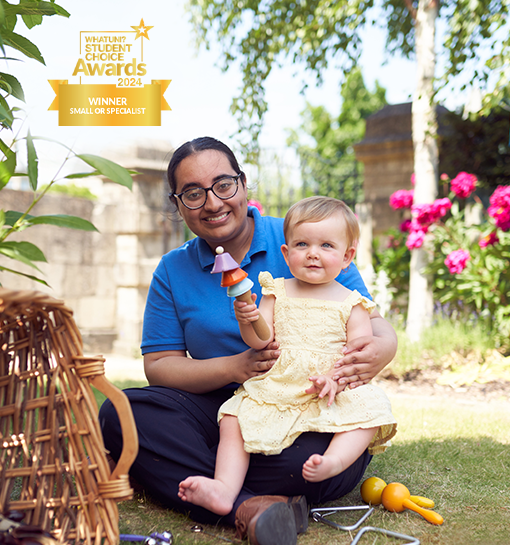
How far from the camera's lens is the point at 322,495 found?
1872 mm

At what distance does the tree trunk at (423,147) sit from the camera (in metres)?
4.98

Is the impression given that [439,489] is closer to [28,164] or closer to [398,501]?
[398,501]

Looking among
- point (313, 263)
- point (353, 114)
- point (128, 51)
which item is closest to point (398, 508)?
point (313, 263)

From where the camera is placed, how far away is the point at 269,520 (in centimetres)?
149

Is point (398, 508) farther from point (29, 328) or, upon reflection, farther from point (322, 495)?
point (29, 328)

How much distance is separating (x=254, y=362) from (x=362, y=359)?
0.37 metres

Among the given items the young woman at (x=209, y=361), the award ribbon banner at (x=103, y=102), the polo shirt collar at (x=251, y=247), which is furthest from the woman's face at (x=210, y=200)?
the award ribbon banner at (x=103, y=102)

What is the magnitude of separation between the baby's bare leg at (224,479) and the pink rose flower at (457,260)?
331cm

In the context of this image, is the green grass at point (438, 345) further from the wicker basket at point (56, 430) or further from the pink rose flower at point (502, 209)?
the wicker basket at point (56, 430)

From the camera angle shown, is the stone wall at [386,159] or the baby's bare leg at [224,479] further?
the stone wall at [386,159]

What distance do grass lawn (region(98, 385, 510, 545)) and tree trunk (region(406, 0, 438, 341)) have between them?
183 centimetres

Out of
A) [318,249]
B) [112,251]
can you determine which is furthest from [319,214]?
[112,251]

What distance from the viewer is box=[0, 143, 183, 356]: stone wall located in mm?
6496

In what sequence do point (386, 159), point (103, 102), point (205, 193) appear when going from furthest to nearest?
point (386, 159), point (103, 102), point (205, 193)
